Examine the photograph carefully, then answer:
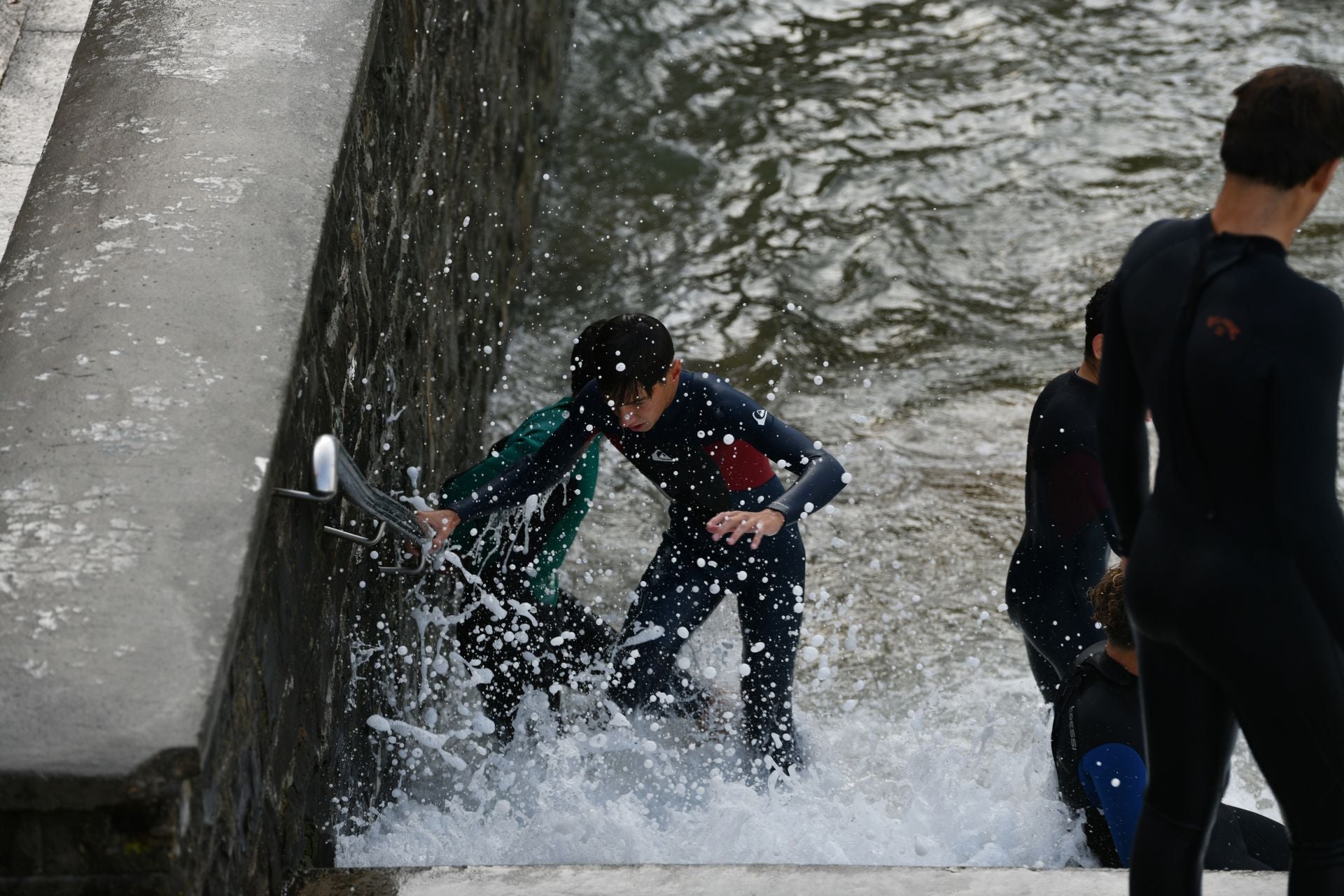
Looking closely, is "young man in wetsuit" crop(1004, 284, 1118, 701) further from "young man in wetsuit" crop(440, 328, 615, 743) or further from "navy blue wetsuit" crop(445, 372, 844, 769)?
"young man in wetsuit" crop(440, 328, 615, 743)

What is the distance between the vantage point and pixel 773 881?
114 inches

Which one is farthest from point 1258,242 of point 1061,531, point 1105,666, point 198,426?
point 198,426

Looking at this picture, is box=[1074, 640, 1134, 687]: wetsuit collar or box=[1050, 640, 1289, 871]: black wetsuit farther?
box=[1074, 640, 1134, 687]: wetsuit collar

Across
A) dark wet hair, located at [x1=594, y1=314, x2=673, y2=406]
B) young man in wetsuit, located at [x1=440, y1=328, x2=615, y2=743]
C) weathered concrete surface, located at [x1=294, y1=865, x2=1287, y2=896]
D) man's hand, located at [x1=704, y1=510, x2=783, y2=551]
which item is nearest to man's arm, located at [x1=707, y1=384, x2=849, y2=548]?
man's hand, located at [x1=704, y1=510, x2=783, y2=551]

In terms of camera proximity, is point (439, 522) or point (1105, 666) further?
point (439, 522)

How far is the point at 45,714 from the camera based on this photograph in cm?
228

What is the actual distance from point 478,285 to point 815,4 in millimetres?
4392

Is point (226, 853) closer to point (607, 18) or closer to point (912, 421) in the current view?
point (912, 421)

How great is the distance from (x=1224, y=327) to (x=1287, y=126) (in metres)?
0.31

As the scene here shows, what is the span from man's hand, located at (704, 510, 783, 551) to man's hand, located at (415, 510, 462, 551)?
0.69m

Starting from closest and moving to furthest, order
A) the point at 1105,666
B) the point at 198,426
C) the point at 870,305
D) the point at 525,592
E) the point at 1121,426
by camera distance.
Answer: the point at 1121,426, the point at 198,426, the point at 1105,666, the point at 525,592, the point at 870,305

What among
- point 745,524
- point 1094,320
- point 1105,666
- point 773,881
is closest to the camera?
point 773,881

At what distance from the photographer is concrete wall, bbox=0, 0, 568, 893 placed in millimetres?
2330

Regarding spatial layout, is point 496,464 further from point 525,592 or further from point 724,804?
point 724,804
